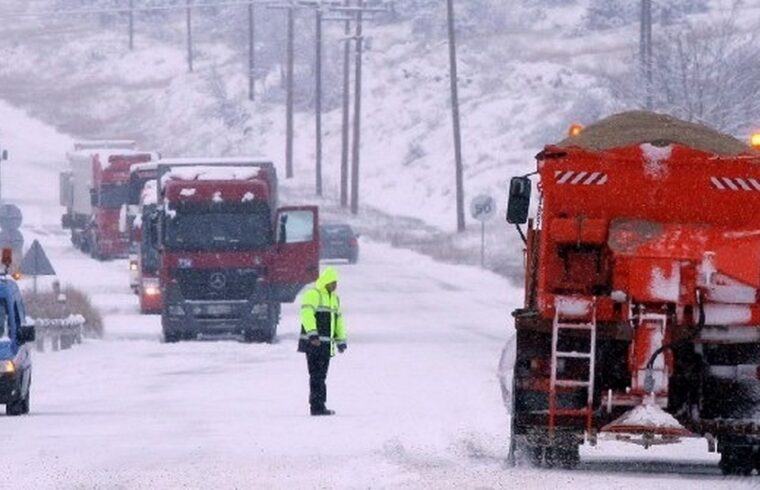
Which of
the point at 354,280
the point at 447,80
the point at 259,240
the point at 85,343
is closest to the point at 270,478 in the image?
the point at 259,240

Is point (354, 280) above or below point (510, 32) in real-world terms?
below

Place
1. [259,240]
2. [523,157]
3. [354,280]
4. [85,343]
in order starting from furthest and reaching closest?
[523,157]
[354,280]
[85,343]
[259,240]

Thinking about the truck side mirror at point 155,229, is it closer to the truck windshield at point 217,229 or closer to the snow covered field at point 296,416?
the truck windshield at point 217,229

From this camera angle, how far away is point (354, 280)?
204 ft

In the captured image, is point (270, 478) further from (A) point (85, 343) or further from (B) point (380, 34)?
(B) point (380, 34)

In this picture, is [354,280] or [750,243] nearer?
[750,243]

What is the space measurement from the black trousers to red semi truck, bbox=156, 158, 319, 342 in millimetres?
13747

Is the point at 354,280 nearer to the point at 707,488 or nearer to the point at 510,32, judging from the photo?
the point at 707,488

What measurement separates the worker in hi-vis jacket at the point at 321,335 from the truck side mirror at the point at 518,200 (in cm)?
645

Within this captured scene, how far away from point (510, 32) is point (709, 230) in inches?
4133

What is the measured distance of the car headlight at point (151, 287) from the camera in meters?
47.3

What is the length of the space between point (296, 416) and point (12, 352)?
319 centimetres

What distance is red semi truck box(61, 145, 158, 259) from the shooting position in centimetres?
6384

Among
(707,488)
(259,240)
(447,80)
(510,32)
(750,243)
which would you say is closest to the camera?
(707,488)
